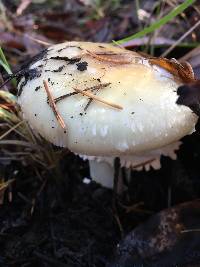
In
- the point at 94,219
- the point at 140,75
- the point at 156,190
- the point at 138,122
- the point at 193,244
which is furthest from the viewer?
the point at 156,190

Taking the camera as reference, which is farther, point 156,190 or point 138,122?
point 156,190

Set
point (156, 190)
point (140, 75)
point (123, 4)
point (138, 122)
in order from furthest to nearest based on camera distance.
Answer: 1. point (123, 4)
2. point (156, 190)
3. point (140, 75)
4. point (138, 122)

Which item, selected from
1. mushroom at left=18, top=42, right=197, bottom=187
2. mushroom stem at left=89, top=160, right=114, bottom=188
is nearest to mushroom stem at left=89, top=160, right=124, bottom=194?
mushroom stem at left=89, top=160, right=114, bottom=188

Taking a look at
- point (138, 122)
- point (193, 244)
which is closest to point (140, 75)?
point (138, 122)

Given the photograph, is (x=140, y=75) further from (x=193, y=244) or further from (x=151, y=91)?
(x=193, y=244)

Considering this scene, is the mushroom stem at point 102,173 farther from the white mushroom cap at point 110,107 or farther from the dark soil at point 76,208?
the white mushroom cap at point 110,107

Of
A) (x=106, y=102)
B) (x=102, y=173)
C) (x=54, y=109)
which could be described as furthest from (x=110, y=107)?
(x=102, y=173)

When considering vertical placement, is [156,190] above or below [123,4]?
below
